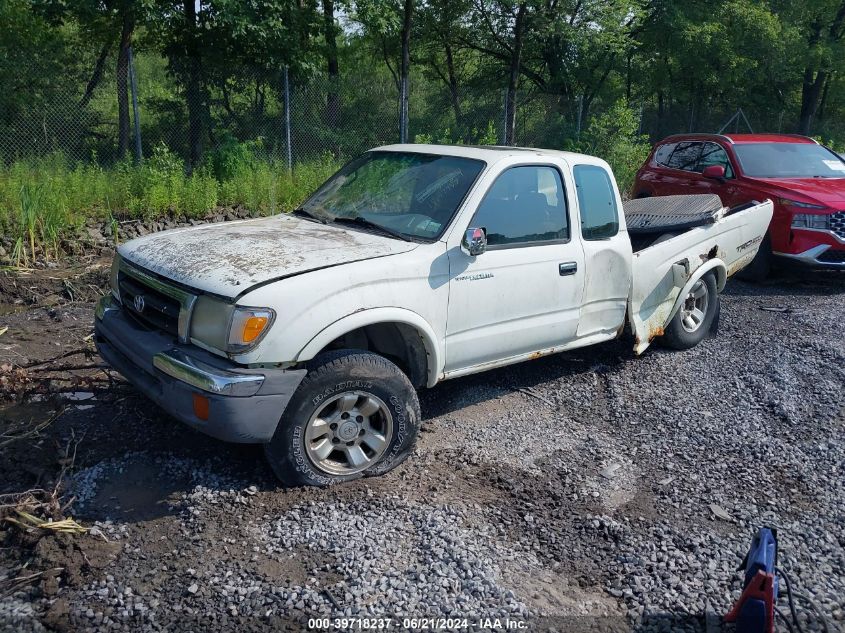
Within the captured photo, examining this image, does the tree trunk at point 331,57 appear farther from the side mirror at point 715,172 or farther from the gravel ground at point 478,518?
the gravel ground at point 478,518

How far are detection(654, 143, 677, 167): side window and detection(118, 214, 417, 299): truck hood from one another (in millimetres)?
7821

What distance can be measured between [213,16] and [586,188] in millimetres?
10361

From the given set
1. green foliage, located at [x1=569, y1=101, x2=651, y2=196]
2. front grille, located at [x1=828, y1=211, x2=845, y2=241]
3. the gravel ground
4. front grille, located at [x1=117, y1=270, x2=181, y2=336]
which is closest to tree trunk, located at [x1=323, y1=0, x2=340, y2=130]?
green foliage, located at [x1=569, y1=101, x2=651, y2=196]

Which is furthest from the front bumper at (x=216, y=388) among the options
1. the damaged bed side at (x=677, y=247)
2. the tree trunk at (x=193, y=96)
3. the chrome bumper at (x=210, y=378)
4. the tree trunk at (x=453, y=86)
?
the tree trunk at (x=453, y=86)

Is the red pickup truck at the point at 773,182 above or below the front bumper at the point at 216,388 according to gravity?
above

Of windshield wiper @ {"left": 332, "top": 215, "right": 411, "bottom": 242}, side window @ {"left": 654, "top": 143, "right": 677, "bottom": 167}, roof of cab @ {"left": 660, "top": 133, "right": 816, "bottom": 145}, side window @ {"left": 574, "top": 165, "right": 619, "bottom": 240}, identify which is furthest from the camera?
side window @ {"left": 654, "top": 143, "right": 677, "bottom": 167}

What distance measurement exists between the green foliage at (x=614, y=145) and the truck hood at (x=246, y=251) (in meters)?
12.8

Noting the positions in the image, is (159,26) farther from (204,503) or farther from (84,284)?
(204,503)

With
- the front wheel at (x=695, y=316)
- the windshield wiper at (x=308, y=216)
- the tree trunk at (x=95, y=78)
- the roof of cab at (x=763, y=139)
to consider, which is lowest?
the front wheel at (x=695, y=316)

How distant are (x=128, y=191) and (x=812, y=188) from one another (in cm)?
909

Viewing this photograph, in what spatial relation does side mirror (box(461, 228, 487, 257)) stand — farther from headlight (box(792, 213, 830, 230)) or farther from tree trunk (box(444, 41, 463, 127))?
tree trunk (box(444, 41, 463, 127))

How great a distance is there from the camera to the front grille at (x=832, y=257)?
8.95 m

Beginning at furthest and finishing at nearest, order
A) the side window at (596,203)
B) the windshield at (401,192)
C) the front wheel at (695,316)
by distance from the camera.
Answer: the front wheel at (695,316) → the side window at (596,203) → the windshield at (401,192)

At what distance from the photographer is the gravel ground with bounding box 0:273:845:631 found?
3172 mm
